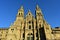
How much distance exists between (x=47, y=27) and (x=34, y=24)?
4090 millimetres

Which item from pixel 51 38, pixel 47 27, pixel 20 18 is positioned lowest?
pixel 51 38

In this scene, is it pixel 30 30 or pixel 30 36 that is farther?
pixel 30 30

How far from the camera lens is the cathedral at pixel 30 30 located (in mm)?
40375

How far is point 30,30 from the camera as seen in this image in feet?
140

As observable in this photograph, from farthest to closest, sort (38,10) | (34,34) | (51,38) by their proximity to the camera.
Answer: (38,10) → (34,34) → (51,38)

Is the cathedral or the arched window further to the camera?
the arched window

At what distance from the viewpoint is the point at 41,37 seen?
132 ft

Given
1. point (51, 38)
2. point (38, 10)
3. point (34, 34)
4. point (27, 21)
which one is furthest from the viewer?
point (38, 10)

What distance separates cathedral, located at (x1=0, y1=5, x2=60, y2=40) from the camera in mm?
40375

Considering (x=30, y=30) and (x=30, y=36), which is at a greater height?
(x=30, y=30)

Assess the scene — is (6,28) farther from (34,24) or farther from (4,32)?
(34,24)

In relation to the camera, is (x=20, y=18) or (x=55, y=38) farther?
(x=20, y=18)

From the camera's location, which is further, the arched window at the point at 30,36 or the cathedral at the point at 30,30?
the arched window at the point at 30,36

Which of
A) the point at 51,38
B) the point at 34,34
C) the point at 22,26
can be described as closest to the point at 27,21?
the point at 22,26
